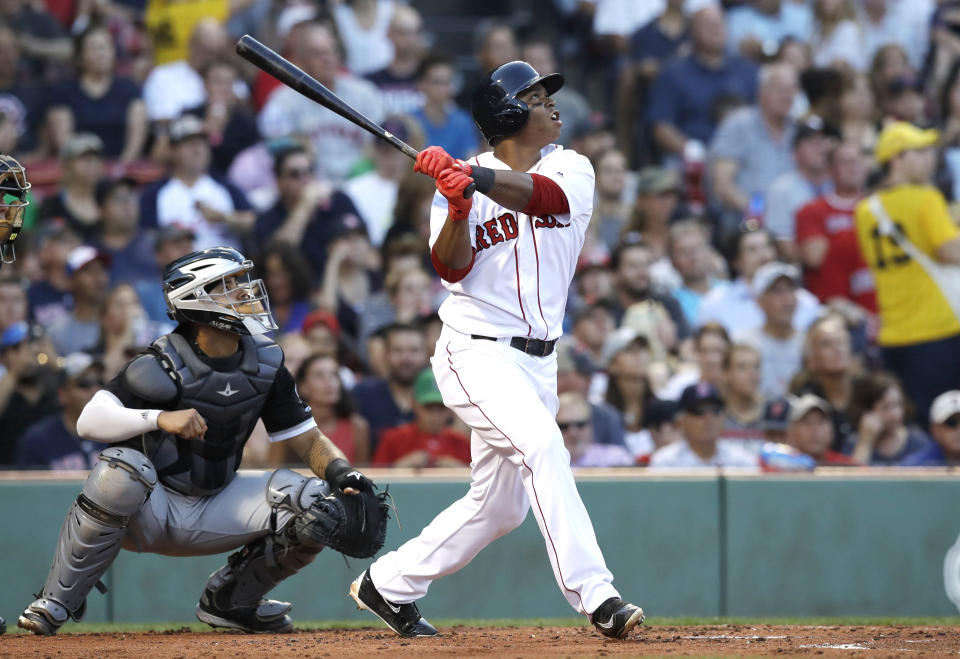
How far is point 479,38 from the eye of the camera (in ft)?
38.6

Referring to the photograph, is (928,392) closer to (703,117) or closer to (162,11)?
(703,117)

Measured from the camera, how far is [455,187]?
4430 millimetres

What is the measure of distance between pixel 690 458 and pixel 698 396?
1.10 ft

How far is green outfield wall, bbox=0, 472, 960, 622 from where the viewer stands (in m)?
6.89

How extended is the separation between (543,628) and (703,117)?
6.36 m

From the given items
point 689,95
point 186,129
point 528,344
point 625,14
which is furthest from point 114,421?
point 625,14

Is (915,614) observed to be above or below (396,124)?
below

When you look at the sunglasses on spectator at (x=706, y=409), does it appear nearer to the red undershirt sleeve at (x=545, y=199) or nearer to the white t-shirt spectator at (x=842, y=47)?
the red undershirt sleeve at (x=545, y=199)

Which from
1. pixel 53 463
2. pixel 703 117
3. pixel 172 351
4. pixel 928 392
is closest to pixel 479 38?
pixel 703 117

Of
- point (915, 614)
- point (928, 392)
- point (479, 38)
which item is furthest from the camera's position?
point (479, 38)

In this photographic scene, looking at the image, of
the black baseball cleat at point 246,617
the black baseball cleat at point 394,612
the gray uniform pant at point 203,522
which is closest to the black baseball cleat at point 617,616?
the black baseball cleat at point 394,612

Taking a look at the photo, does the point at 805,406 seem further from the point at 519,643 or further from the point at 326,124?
the point at 326,124

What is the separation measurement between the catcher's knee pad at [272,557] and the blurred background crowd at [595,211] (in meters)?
2.00

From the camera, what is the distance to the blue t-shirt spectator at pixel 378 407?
7738mm
